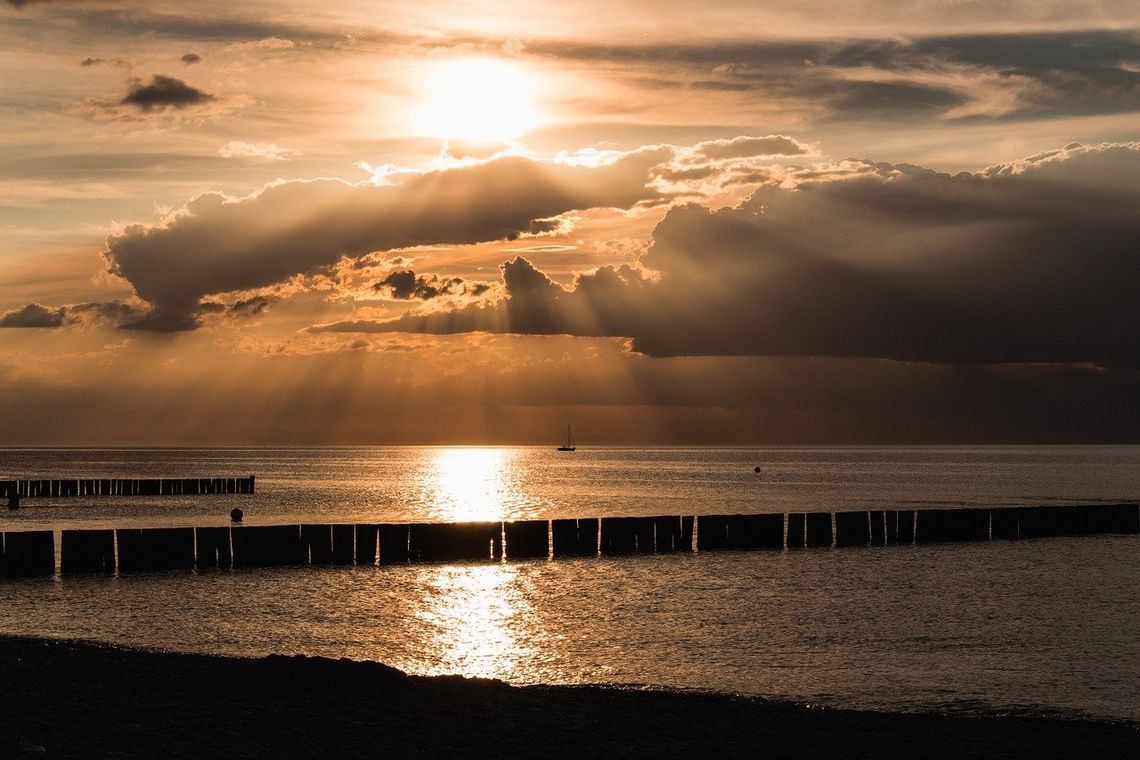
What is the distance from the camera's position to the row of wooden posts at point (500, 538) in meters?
33.7

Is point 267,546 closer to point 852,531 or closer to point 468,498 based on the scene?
point 852,531

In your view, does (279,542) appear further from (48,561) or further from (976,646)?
(976,646)

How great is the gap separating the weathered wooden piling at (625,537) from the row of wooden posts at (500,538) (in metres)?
0.04

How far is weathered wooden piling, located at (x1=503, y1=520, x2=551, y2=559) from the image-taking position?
3969cm

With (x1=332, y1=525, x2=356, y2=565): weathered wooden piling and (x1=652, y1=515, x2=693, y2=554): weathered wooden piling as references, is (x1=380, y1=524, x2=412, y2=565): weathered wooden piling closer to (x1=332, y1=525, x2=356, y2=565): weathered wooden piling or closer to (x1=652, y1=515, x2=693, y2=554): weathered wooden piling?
(x1=332, y1=525, x2=356, y2=565): weathered wooden piling

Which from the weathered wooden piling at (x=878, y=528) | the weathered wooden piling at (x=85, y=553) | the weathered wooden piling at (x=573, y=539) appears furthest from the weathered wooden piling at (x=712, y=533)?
the weathered wooden piling at (x=85, y=553)

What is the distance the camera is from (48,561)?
33344mm

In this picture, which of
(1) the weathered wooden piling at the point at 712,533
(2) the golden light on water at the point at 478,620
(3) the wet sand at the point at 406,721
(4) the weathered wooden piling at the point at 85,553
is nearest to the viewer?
(3) the wet sand at the point at 406,721

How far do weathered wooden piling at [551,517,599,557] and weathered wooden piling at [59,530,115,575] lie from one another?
573 inches

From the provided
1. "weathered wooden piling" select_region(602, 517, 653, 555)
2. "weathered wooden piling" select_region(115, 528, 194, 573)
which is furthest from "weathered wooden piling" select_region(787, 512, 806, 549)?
"weathered wooden piling" select_region(115, 528, 194, 573)

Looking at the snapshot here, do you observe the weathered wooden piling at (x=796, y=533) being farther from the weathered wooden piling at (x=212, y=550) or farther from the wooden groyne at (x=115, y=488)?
the wooden groyne at (x=115, y=488)

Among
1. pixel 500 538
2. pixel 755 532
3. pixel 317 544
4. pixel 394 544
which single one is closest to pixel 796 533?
pixel 755 532

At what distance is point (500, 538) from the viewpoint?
39875mm

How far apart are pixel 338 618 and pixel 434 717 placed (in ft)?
43.9
